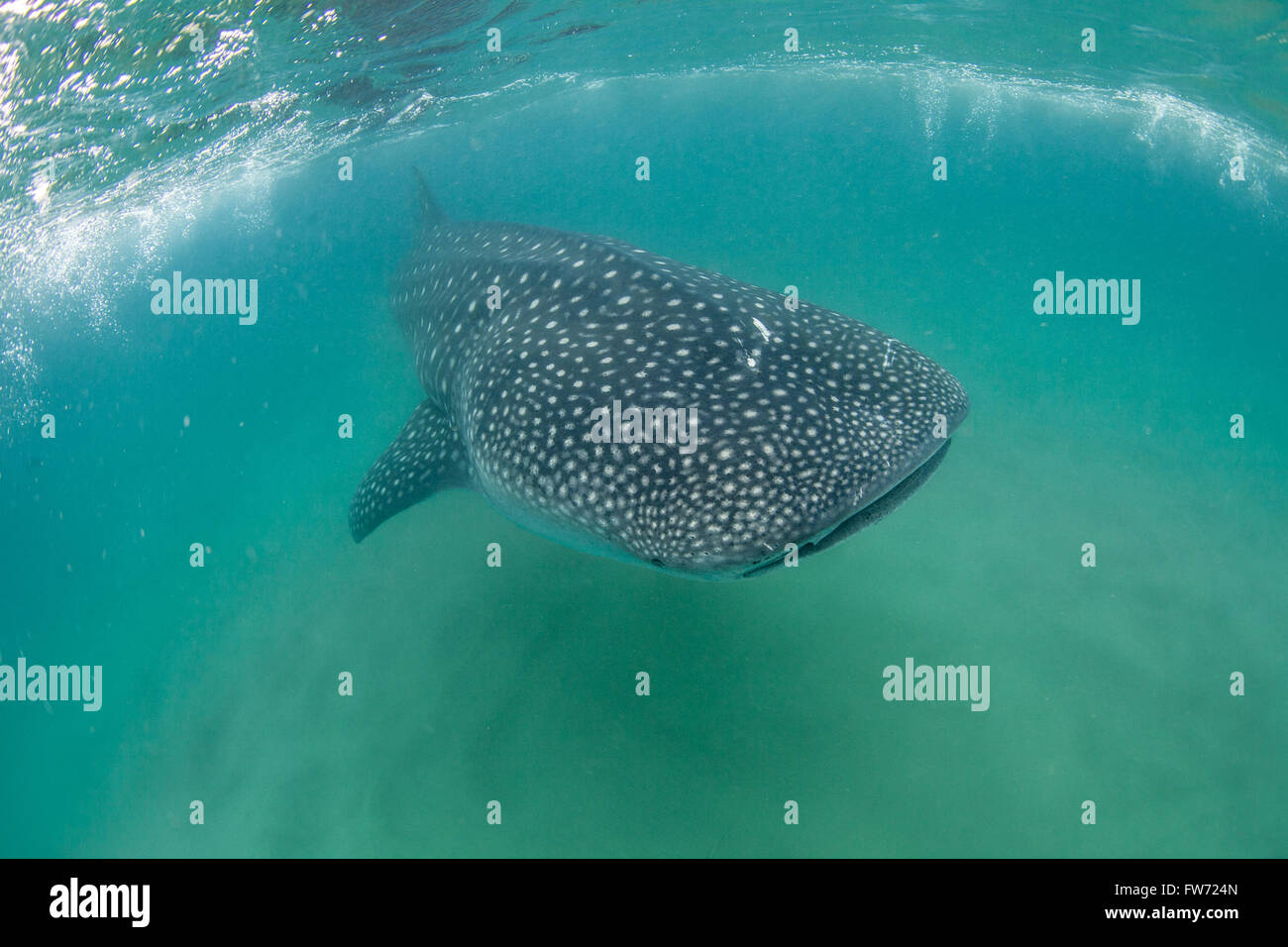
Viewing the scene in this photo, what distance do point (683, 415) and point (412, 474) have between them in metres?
3.41

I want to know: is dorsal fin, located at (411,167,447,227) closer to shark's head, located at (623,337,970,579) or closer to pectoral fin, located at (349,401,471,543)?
pectoral fin, located at (349,401,471,543)

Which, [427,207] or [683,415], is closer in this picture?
[683,415]

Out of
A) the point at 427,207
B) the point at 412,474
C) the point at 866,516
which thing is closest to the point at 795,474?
the point at 866,516

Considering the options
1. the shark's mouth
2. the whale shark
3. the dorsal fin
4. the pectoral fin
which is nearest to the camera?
the whale shark

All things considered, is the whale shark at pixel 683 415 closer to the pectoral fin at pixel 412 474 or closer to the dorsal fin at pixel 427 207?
the pectoral fin at pixel 412 474

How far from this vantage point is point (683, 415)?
3869 millimetres

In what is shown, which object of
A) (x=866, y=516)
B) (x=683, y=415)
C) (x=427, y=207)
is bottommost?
(x=866, y=516)

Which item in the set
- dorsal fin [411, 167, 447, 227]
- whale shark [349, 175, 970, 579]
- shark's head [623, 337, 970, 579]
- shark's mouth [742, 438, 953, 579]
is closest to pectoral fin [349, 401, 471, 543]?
whale shark [349, 175, 970, 579]

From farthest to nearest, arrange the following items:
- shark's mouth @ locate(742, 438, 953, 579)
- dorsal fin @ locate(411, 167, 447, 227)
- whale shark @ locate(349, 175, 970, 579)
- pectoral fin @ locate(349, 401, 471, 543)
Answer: dorsal fin @ locate(411, 167, 447, 227) < pectoral fin @ locate(349, 401, 471, 543) < shark's mouth @ locate(742, 438, 953, 579) < whale shark @ locate(349, 175, 970, 579)

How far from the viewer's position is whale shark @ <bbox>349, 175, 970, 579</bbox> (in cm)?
352

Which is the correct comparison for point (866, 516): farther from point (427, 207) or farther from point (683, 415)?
point (427, 207)

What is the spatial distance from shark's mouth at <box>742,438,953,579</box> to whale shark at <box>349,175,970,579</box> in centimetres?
1
